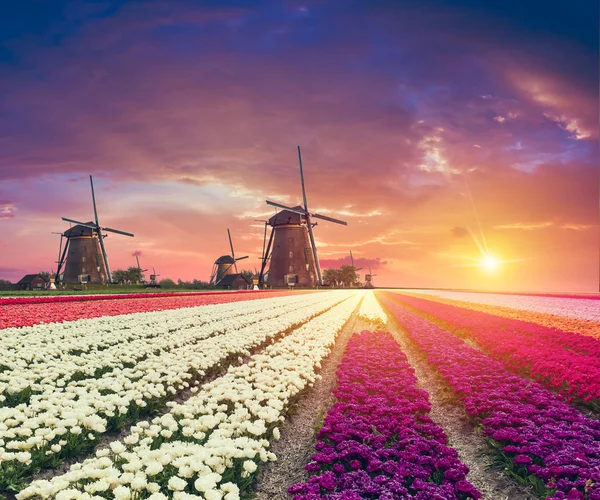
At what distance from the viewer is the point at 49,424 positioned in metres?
6.22

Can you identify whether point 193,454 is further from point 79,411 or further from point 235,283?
point 235,283

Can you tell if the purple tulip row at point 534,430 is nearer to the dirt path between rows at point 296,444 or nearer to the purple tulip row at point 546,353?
the purple tulip row at point 546,353

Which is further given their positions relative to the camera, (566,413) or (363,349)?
(363,349)

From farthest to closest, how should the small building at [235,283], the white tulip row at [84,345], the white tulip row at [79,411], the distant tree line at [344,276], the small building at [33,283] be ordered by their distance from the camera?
1. the distant tree line at [344,276]
2. the small building at [33,283]
3. the small building at [235,283]
4. the white tulip row at [84,345]
5. the white tulip row at [79,411]

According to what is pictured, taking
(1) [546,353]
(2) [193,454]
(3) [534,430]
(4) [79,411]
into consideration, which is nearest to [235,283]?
(1) [546,353]

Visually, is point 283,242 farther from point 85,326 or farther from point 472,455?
point 472,455

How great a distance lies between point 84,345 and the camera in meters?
A: 12.1

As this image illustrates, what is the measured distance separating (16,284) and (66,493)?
101398 mm

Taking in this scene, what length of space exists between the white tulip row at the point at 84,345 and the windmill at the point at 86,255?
81.1 m

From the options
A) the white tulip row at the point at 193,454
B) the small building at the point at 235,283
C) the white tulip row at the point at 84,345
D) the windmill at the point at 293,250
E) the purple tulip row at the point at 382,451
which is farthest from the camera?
the small building at the point at 235,283

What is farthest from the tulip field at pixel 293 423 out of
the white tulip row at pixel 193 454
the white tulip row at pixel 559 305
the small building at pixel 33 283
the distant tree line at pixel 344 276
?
the distant tree line at pixel 344 276

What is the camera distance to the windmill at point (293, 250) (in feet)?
263

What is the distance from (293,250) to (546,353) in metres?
69.2

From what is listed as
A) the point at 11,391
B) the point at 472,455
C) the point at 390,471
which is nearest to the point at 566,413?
the point at 472,455
